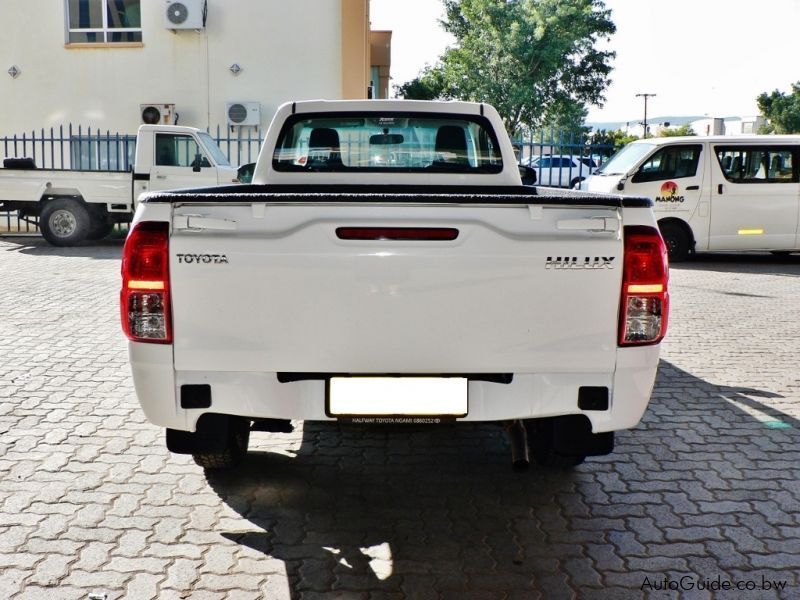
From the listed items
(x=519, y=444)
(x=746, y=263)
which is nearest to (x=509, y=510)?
(x=519, y=444)

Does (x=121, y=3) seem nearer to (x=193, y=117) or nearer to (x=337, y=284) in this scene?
(x=193, y=117)

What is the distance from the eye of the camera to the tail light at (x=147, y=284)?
136 inches

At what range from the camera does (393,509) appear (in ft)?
13.6

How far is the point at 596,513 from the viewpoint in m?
4.12

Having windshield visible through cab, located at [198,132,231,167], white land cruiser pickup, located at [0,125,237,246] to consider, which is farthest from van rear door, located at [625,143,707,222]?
windshield visible through cab, located at [198,132,231,167]

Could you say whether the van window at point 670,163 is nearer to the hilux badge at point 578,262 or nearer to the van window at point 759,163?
the van window at point 759,163

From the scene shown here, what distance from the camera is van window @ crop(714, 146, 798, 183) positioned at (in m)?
14.1

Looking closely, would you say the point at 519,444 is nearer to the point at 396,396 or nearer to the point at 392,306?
the point at 396,396

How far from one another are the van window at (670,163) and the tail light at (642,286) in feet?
36.3

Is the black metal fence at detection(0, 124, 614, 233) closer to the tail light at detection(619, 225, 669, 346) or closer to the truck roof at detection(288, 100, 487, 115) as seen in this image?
the truck roof at detection(288, 100, 487, 115)

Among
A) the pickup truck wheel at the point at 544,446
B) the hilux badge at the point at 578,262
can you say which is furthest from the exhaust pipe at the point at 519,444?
the hilux badge at the point at 578,262

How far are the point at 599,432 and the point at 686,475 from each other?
1.16m

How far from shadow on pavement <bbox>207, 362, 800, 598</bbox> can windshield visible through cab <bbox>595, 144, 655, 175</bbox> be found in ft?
30.2

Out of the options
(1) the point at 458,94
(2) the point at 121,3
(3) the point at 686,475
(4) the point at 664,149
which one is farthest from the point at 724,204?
(1) the point at 458,94
